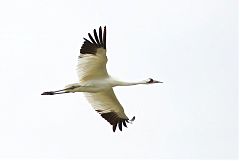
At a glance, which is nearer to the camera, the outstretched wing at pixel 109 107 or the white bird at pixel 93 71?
the white bird at pixel 93 71

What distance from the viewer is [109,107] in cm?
3366

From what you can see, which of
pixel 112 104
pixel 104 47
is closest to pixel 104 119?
pixel 112 104

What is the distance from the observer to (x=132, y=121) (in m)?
33.3

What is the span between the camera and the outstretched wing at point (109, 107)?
33.4m

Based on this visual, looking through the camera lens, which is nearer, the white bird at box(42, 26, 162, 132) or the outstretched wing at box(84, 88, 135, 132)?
the white bird at box(42, 26, 162, 132)

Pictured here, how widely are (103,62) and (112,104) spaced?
1938 millimetres

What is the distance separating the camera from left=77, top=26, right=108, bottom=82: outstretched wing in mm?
31844

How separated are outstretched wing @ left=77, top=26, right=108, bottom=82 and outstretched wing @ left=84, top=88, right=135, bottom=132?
1161mm

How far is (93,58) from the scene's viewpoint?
3209cm

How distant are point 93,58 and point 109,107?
2173 millimetres

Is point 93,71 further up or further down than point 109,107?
further up

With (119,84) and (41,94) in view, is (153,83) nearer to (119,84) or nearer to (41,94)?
(119,84)

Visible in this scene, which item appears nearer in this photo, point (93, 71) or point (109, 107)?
point (93, 71)

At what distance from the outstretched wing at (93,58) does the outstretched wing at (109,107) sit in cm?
116
